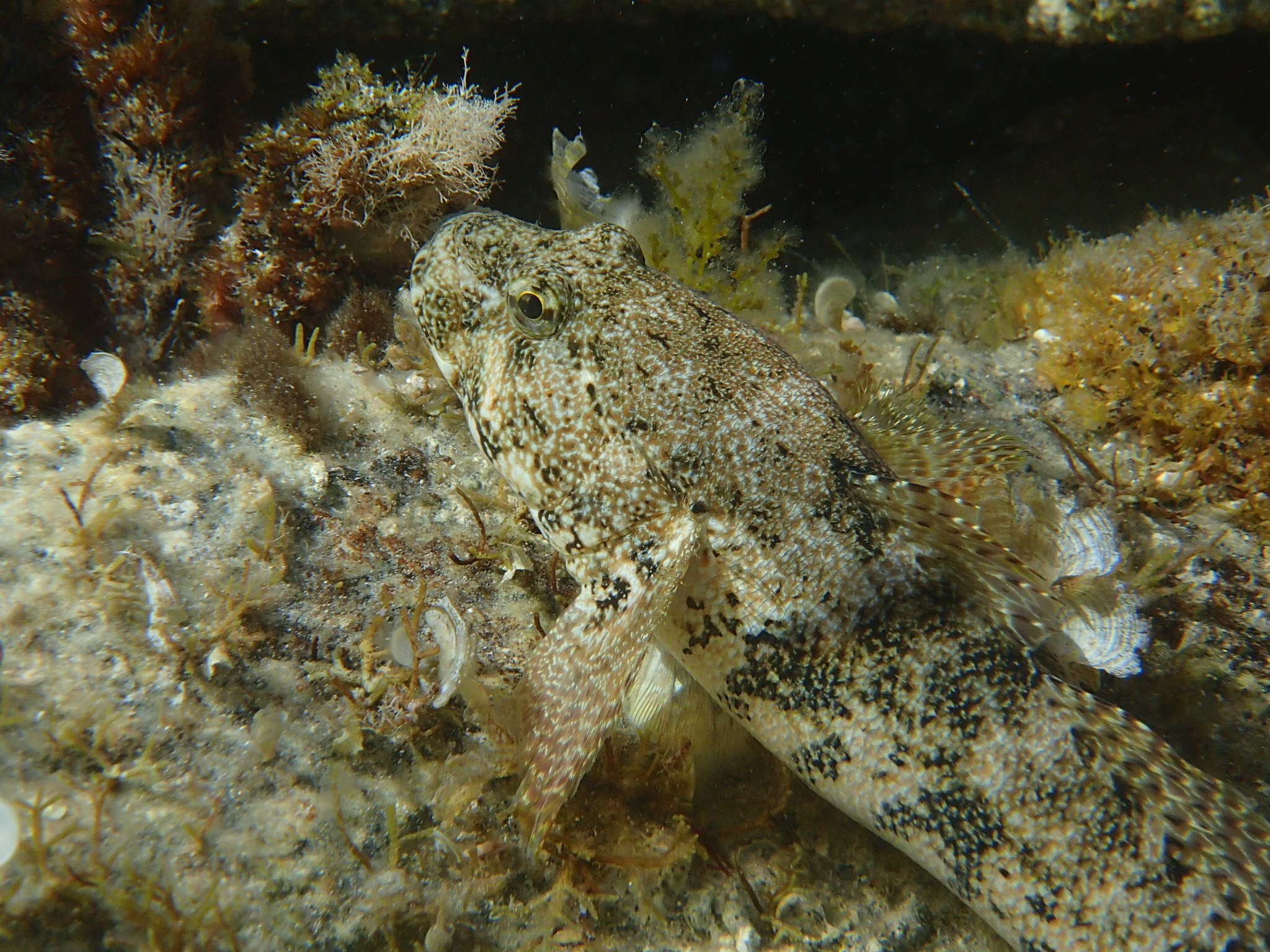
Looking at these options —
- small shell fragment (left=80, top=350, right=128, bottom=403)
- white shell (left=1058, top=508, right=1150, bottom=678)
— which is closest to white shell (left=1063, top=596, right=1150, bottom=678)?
white shell (left=1058, top=508, right=1150, bottom=678)

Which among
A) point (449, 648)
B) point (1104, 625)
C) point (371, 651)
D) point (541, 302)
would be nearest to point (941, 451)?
point (1104, 625)

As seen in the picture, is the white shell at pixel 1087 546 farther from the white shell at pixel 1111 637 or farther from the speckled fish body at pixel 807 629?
the speckled fish body at pixel 807 629

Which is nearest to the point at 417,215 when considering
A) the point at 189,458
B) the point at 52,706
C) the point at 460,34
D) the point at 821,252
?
the point at 460,34

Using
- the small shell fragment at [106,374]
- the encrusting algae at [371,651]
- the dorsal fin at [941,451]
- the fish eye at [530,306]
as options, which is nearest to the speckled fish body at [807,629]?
the fish eye at [530,306]

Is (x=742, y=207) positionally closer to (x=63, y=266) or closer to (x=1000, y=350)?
(x=1000, y=350)

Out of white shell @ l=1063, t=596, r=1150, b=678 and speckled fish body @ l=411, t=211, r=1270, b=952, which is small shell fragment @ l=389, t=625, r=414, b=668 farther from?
white shell @ l=1063, t=596, r=1150, b=678

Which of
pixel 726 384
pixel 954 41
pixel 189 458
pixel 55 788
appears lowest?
pixel 55 788

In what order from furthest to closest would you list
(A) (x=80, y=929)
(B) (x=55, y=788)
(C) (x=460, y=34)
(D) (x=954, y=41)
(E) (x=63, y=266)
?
(D) (x=954, y=41) < (C) (x=460, y=34) < (E) (x=63, y=266) < (B) (x=55, y=788) < (A) (x=80, y=929)
